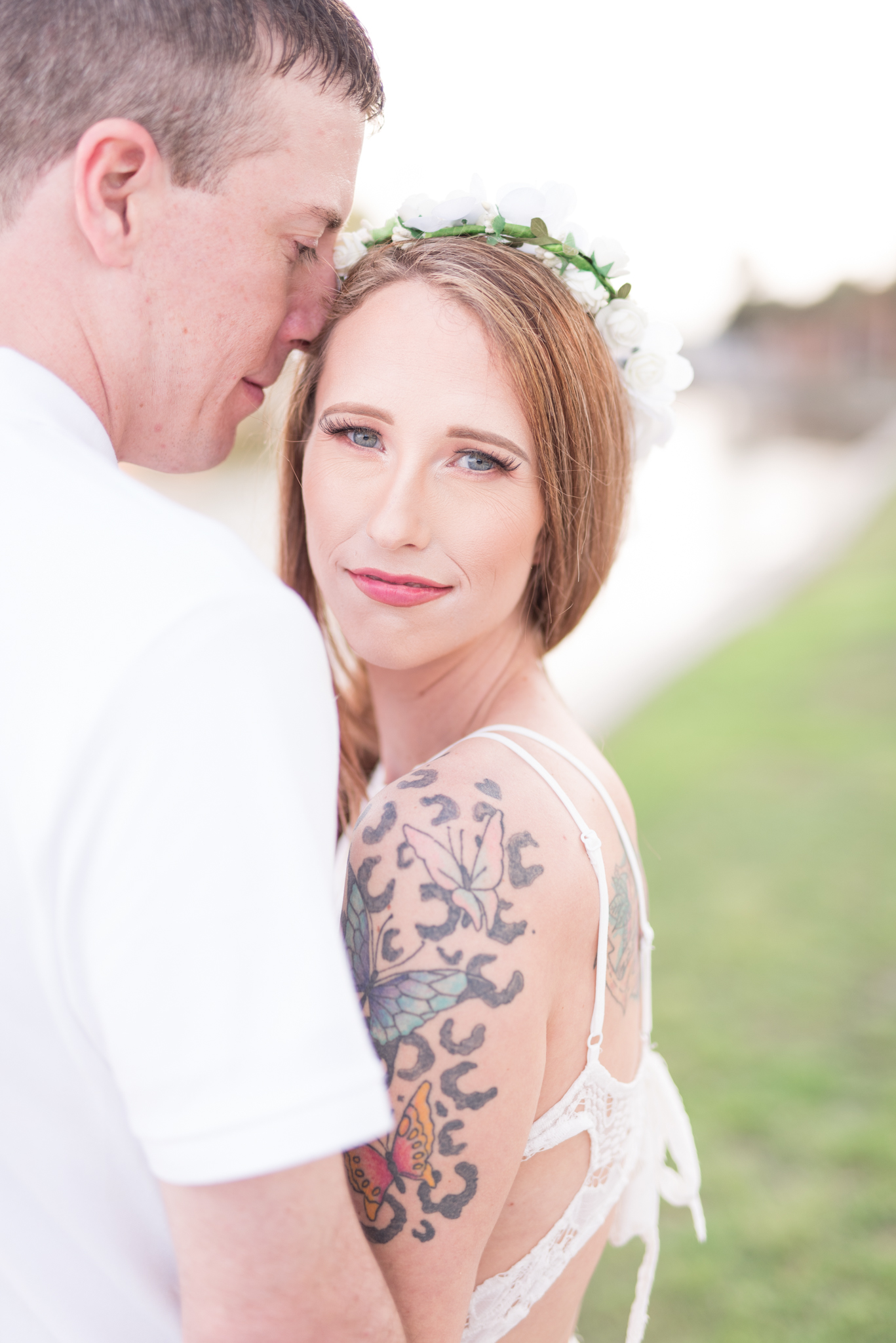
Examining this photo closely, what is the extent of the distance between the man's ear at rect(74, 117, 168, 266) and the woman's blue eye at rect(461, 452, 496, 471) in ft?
2.47

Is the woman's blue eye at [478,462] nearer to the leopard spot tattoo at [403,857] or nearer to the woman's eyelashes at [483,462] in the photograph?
the woman's eyelashes at [483,462]

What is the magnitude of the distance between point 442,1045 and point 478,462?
1097 millimetres

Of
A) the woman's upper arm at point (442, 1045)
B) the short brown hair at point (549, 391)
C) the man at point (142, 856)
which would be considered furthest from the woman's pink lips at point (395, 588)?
the man at point (142, 856)

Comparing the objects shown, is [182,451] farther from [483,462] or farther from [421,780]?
[421,780]

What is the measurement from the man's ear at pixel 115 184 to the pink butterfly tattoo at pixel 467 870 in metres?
0.96

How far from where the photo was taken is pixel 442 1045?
5.18 feet

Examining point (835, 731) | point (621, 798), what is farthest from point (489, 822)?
point (835, 731)

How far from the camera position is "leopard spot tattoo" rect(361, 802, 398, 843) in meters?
1.70

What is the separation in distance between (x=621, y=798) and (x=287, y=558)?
1.13 metres

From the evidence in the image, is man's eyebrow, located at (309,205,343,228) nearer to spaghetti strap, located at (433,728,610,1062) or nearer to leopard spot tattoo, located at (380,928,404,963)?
spaghetti strap, located at (433,728,610,1062)

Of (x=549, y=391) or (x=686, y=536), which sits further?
(x=686, y=536)

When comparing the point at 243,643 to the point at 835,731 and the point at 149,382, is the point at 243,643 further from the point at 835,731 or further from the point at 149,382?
the point at 835,731

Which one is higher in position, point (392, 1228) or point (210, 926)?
point (210, 926)

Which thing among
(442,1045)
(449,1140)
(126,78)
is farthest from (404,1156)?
(126,78)
